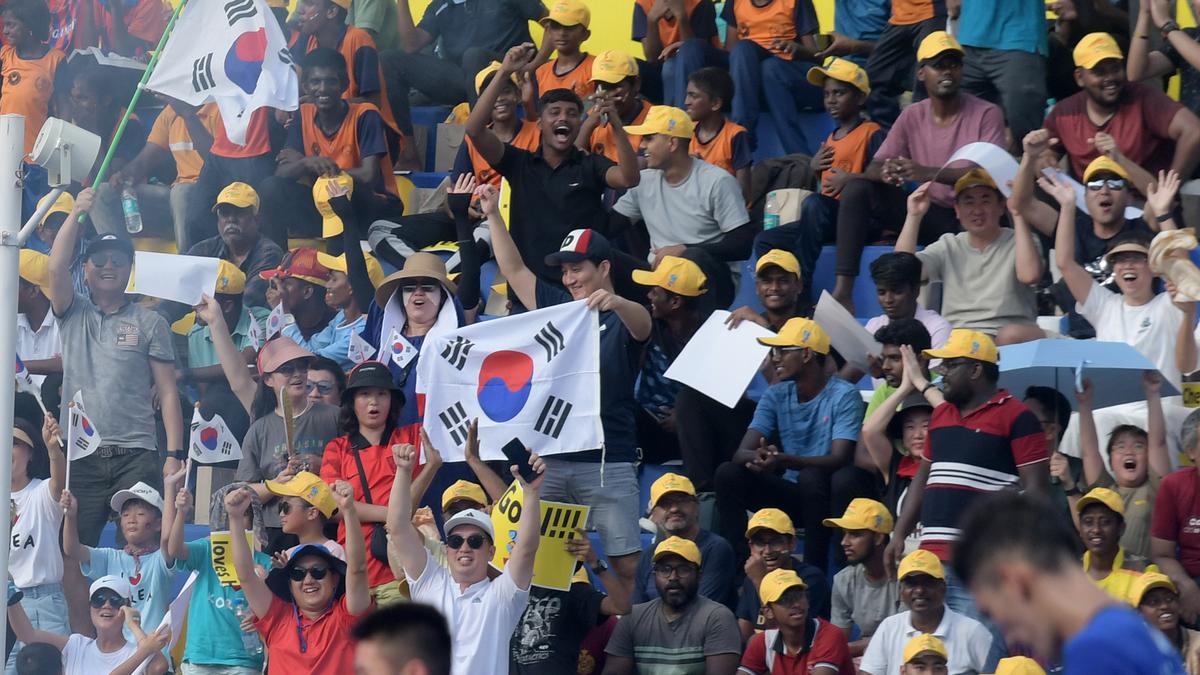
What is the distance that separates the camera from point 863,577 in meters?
9.09

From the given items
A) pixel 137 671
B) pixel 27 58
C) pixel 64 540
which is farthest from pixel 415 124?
pixel 137 671

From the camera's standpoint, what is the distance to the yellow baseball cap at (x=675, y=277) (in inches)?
405

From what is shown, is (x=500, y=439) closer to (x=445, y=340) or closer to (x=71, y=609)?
(x=445, y=340)

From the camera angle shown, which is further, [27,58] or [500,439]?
[27,58]

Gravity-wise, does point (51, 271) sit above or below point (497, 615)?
above

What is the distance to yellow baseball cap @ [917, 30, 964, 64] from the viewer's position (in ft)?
36.1

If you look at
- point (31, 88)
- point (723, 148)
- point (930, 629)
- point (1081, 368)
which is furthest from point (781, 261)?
point (31, 88)

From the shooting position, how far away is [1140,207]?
10539mm

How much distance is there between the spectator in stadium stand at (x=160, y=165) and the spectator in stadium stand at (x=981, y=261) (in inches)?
203

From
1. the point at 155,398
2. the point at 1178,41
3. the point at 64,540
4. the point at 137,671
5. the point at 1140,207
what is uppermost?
the point at 1178,41

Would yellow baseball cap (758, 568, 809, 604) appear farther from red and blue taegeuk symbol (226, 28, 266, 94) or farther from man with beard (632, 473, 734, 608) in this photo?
red and blue taegeuk symbol (226, 28, 266, 94)

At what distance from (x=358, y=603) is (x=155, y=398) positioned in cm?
324

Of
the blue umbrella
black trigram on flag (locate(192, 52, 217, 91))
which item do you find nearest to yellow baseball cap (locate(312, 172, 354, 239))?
black trigram on flag (locate(192, 52, 217, 91))

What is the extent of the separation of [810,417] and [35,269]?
16.8 ft
